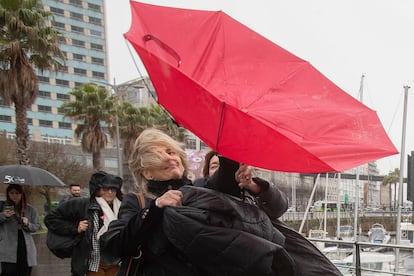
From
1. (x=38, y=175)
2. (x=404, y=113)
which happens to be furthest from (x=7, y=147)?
(x=38, y=175)

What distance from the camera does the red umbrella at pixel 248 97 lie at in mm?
1472

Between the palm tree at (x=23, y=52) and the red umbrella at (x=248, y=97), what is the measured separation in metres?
16.6

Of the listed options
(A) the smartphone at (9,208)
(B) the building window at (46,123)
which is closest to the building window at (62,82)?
(B) the building window at (46,123)

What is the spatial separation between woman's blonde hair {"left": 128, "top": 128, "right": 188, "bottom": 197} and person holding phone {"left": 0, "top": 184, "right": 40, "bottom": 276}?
391cm

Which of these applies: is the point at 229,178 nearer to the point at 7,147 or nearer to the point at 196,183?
the point at 196,183

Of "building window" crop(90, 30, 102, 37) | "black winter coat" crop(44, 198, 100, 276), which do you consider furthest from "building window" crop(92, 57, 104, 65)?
"black winter coat" crop(44, 198, 100, 276)

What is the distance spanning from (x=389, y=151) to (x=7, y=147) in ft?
112

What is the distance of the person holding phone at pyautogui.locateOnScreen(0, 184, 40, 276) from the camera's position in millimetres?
5355

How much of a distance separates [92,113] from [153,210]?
27.2m

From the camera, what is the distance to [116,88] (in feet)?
86.2

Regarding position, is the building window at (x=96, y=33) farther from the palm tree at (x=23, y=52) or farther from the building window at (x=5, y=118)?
the palm tree at (x=23, y=52)

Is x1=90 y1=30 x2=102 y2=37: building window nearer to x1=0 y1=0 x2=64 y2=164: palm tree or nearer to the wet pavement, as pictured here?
x1=0 y1=0 x2=64 y2=164: palm tree

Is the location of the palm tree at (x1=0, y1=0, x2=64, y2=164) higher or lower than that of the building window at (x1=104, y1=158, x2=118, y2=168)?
higher

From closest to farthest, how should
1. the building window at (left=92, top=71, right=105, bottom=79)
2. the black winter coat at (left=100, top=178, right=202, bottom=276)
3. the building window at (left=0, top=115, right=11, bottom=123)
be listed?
the black winter coat at (left=100, top=178, right=202, bottom=276) → the building window at (left=0, top=115, right=11, bottom=123) → the building window at (left=92, top=71, right=105, bottom=79)
